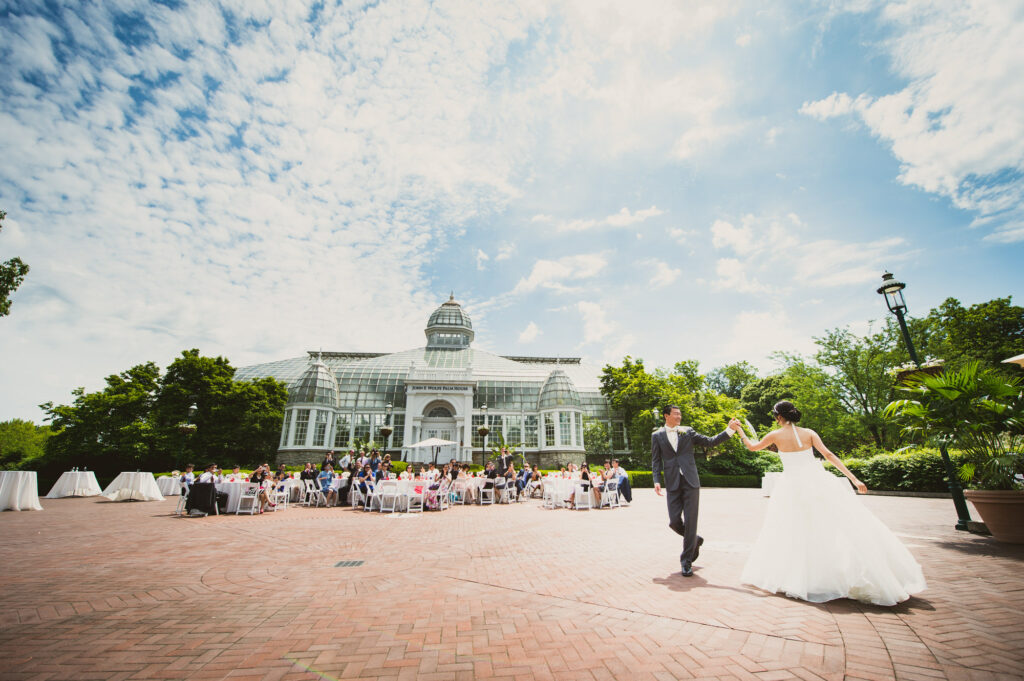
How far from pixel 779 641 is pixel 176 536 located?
35.6ft

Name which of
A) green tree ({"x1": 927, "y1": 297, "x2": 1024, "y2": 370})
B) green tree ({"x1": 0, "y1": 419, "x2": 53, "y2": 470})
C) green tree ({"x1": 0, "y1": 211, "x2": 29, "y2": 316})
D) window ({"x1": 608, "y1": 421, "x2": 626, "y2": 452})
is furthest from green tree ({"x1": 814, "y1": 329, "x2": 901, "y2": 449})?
green tree ({"x1": 0, "y1": 419, "x2": 53, "y2": 470})

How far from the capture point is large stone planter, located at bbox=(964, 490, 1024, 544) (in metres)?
6.44

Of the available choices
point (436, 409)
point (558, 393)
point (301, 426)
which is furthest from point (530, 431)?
point (301, 426)

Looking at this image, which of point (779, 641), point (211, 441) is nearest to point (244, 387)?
point (211, 441)

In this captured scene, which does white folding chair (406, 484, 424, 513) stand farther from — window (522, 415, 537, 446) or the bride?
window (522, 415, 537, 446)

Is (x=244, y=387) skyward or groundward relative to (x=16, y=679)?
skyward

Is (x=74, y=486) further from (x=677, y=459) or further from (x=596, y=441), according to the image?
(x=596, y=441)

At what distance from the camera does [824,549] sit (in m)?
4.25

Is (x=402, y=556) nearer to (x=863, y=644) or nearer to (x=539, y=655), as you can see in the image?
(x=539, y=655)

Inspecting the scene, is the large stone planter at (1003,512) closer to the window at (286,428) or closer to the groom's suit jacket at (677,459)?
the groom's suit jacket at (677,459)

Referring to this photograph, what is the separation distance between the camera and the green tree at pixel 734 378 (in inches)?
2253

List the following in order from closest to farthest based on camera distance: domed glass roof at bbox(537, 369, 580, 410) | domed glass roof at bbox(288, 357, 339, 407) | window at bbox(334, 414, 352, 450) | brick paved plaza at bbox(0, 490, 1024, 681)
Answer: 1. brick paved plaza at bbox(0, 490, 1024, 681)
2. domed glass roof at bbox(288, 357, 339, 407)
3. window at bbox(334, 414, 352, 450)
4. domed glass roof at bbox(537, 369, 580, 410)

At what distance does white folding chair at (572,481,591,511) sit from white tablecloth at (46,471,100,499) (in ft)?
74.3

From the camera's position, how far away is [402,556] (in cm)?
680
